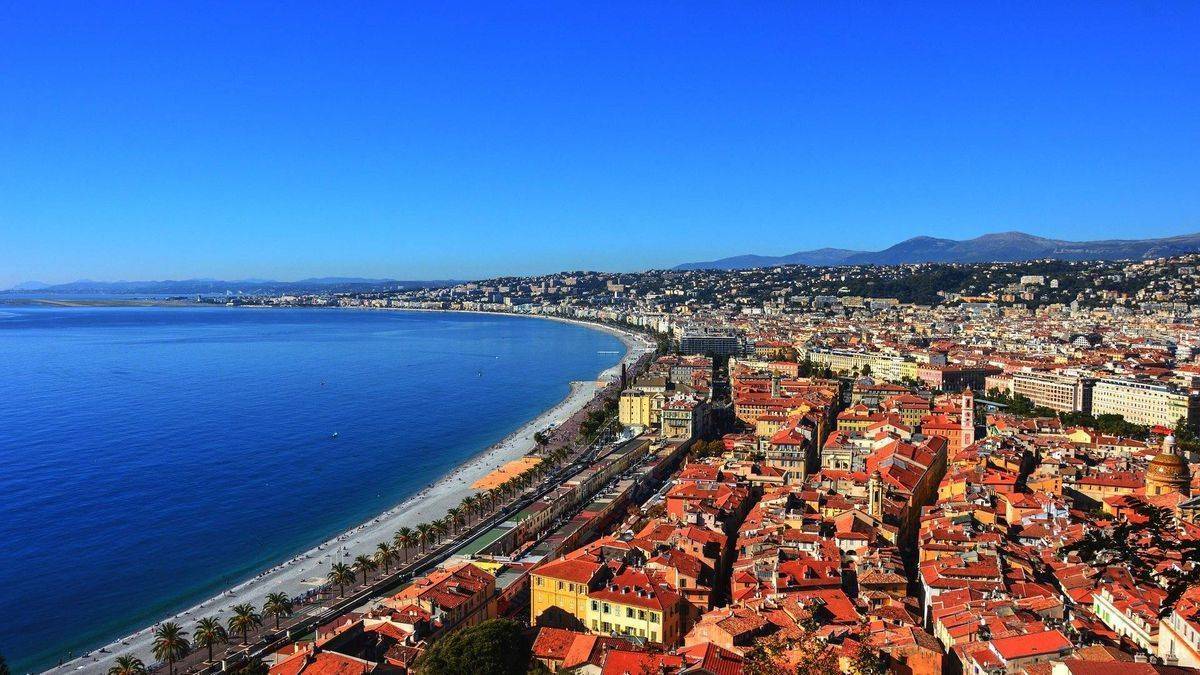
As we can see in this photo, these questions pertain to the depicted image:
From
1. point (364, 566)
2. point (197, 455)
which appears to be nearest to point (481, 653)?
point (364, 566)

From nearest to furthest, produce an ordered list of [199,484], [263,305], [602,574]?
[602,574]
[199,484]
[263,305]

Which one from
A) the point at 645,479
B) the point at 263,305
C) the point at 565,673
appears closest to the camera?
the point at 565,673

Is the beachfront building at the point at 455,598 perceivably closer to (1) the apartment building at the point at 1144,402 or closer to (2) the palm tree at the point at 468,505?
(2) the palm tree at the point at 468,505

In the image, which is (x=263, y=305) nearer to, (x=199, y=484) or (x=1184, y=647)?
(x=199, y=484)

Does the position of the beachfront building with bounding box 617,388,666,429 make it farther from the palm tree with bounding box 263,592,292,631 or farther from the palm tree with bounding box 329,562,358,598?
the palm tree with bounding box 263,592,292,631

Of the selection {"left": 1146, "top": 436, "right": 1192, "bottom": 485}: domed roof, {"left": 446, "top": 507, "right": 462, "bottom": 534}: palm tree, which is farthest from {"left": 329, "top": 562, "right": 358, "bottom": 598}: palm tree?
{"left": 1146, "top": 436, "right": 1192, "bottom": 485}: domed roof

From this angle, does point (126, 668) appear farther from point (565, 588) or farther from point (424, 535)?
point (424, 535)

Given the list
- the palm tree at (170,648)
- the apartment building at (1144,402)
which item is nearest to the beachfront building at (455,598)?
the palm tree at (170,648)

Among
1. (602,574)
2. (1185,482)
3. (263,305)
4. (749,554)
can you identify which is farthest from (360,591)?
(263,305)
